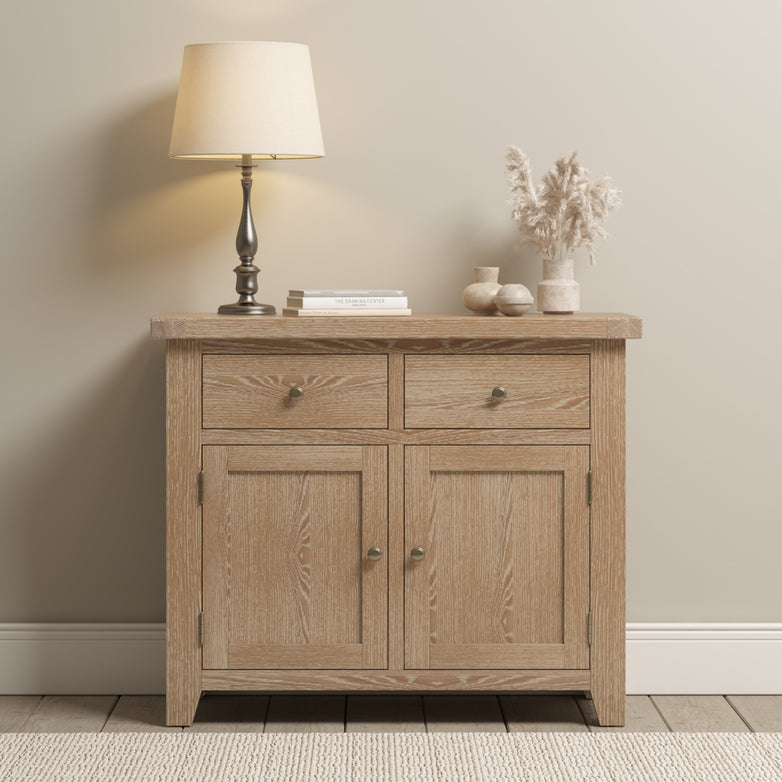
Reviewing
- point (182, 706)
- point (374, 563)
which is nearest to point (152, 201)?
point (374, 563)

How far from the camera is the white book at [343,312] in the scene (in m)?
2.16

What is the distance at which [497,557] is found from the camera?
2148mm

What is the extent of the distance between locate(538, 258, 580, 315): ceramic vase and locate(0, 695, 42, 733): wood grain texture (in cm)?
147

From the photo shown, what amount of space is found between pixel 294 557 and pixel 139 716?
1.81 ft

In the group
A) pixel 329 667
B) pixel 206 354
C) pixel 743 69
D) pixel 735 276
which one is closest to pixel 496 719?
pixel 329 667

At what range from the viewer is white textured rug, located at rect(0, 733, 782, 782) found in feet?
6.53

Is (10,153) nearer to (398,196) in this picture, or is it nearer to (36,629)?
(398,196)

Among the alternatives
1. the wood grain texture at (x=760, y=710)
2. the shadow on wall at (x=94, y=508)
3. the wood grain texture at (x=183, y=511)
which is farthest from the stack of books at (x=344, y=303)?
the wood grain texture at (x=760, y=710)

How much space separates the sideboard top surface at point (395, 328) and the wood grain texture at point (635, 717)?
84 centimetres

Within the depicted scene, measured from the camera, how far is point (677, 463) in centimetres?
250

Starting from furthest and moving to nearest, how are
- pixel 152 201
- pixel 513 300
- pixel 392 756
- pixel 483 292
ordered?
pixel 152 201
pixel 483 292
pixel 513 300
pixel 392 756

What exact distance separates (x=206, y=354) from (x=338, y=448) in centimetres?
33

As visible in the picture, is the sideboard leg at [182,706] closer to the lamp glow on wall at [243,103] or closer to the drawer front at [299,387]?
the drawer front at [299,387]

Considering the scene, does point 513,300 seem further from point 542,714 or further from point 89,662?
point 89,662
